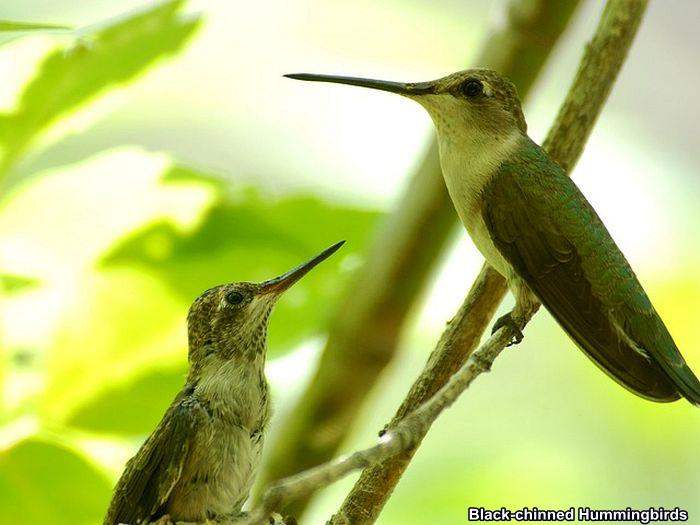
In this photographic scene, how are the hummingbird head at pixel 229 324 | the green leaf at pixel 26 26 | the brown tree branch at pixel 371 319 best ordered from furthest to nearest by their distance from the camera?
the brown tree branch at pixel 371 319 → the hummingbird head at pixel 229 324 → the green leaf at pixel 26 26

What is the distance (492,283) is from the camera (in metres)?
1.39

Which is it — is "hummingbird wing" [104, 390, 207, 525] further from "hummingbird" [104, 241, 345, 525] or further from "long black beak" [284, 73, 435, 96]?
"long black beak" [284, 73, 435, 96]

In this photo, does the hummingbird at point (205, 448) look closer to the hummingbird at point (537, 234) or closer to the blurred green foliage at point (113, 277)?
the blurred green foliage at point (113, 277)

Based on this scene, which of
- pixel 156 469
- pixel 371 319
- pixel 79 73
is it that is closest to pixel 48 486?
pixel 156 469

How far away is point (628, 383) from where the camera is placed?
1.21 metres

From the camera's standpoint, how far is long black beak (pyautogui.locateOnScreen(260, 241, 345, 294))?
4.62 ft

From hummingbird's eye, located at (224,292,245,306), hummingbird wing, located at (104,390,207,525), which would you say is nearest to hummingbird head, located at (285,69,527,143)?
hummingbird's eye, located at (224,292,245,306)

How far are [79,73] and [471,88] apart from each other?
0.61 meters

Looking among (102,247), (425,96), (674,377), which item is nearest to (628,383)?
(674,377)

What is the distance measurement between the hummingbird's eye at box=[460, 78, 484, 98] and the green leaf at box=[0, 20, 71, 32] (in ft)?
2.19

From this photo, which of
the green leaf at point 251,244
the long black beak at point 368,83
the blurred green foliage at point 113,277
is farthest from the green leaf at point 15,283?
the long black beak at point 368,83

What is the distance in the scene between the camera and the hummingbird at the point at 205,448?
1368 millimetres

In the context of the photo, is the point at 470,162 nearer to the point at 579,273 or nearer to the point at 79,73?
the point at 579,273

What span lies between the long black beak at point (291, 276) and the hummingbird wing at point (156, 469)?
0.25 meters
